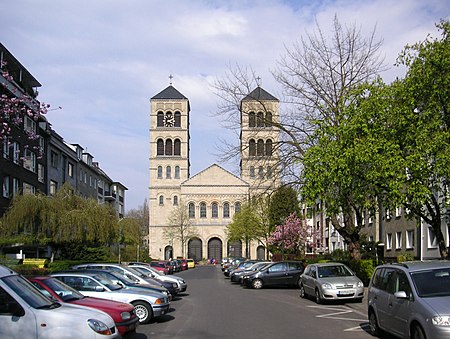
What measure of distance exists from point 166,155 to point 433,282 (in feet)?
291

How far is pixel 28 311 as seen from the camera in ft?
28.0

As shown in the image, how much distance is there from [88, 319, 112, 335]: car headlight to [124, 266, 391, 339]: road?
3.54 metres

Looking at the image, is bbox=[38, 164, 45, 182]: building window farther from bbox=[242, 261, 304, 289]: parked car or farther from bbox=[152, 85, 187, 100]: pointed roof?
bbox=[152, 85, 187, 100]: pointed roof

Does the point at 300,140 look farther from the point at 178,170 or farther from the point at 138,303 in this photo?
the point at 178,170

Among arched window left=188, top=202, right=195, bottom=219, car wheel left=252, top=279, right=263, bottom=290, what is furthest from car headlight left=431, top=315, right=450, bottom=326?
arched window left=188, top=202, right=195, bottom=219

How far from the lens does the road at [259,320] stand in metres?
13.4

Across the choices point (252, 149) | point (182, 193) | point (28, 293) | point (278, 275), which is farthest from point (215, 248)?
point (28, 293)

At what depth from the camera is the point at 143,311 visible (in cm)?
1523

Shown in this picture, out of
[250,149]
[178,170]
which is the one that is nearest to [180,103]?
[178,170]

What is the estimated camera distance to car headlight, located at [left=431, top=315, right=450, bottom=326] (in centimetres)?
896

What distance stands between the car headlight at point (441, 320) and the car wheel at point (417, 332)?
0.42m

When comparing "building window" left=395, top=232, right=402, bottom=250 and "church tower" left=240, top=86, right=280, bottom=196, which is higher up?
"church tower" left=240, top=86, right=280, bottom=196

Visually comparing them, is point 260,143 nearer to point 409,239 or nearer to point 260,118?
point 260,118

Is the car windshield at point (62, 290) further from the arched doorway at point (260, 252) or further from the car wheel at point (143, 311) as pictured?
the arched doorway at point (260, 252)
